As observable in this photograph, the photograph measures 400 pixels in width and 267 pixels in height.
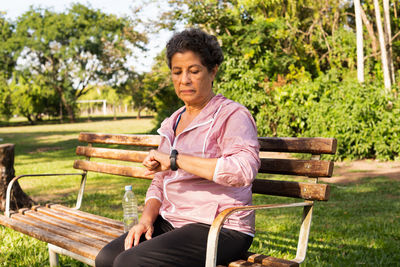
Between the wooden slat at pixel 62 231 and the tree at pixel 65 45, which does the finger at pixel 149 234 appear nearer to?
the wooden slat at pixel 62 231

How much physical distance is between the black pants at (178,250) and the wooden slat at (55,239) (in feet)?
0.92

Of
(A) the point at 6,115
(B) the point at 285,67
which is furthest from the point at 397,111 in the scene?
(A) the point at 6,115

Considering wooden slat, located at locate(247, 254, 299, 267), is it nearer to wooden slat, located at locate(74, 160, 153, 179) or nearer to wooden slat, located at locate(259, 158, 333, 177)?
wooden slat, located at locate(259, 158, 333, 177)

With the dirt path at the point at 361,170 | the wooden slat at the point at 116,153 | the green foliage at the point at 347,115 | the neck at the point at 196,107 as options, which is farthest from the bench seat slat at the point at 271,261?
the green foliage at the point at 347,115

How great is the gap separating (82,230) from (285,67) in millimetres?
11084

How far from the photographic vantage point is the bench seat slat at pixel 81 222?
3211 mm

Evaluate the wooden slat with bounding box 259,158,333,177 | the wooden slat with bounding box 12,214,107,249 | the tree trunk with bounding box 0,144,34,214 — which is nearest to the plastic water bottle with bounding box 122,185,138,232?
the wooden slat with bounding box 12,214,107,249

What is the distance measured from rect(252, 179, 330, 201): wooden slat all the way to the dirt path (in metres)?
5.93

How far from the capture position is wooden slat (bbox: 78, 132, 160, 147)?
370 cm

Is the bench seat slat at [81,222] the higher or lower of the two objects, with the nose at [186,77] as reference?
lower

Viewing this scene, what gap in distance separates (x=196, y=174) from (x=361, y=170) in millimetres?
7927

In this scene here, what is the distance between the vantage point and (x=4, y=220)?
379cm

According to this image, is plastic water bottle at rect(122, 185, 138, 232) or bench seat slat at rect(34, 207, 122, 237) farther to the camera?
plastic water bottle at rect(122, 185, 138, 232)

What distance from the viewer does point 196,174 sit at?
230 centimetres
